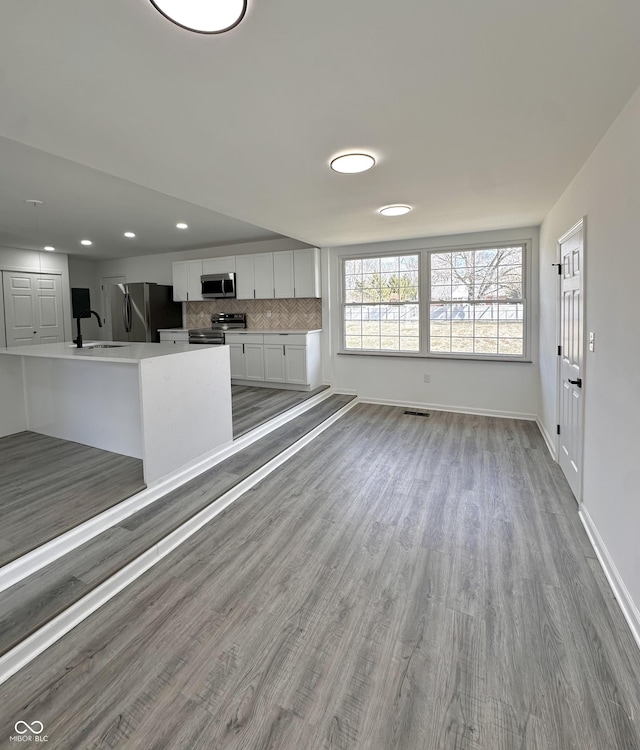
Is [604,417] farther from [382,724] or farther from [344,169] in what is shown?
[344,169]

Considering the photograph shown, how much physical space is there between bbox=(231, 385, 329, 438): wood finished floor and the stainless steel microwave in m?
1.58

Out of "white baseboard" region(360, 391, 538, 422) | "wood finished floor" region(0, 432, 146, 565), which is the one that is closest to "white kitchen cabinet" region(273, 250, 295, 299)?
"white baseboard" region(360, 391, 538, 422)

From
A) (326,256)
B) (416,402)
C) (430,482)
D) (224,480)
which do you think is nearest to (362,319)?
(326,256)

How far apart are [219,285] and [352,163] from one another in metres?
4.37

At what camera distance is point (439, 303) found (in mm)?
5316

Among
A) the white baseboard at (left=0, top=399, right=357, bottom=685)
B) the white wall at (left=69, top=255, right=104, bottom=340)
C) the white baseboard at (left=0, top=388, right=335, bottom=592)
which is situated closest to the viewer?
the white baseboard at (left=0, top=399, right=357, bottom=685)

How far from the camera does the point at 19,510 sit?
2.50 meters

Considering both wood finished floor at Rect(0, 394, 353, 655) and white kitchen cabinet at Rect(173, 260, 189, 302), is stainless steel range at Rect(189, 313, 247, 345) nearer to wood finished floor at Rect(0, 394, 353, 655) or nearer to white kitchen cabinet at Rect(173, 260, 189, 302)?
white kitchen cabinet at Rect(173, 260, 189, 302)

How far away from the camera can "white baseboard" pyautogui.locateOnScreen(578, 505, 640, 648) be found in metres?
1.70

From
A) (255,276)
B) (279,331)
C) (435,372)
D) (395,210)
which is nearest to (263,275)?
(255,276)

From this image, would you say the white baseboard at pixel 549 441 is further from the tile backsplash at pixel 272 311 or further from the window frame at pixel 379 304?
the tile backsplash at pixel 272 311

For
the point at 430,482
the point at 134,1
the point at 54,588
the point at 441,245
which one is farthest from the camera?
the point at 441,245

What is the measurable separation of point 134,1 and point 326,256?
4837mm

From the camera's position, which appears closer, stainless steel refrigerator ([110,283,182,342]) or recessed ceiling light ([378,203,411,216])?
recessed ceiling light ([378,203,411,216])
